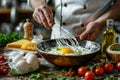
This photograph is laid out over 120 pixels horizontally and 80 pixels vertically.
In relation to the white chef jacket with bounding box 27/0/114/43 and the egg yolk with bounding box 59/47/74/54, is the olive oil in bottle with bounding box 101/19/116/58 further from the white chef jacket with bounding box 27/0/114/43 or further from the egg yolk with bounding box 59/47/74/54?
the white chef jacket with bounding box 27/0/114/43

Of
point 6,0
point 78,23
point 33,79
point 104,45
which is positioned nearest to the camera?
point 33,79

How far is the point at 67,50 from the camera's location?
1726mm

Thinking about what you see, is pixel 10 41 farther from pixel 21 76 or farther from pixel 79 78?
pixel 79 78

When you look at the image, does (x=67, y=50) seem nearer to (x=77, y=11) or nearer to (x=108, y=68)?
(x=108, y=68)

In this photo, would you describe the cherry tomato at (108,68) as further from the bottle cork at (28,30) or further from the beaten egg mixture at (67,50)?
the bottle cork at (28,30)

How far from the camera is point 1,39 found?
6.89 feet

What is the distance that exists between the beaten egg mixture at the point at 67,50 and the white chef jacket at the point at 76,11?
0.37 metres

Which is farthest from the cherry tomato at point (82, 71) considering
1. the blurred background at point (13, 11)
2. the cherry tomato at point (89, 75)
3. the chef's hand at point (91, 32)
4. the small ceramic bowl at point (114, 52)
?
the blurred background at point (13, 11)

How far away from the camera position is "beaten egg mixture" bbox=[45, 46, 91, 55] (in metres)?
1.72

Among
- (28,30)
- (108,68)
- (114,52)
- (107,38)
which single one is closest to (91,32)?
(107,38)

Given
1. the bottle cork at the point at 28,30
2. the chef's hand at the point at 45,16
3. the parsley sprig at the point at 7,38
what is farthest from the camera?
the bottle cork at the point at 28,30

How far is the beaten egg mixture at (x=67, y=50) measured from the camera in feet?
5.65

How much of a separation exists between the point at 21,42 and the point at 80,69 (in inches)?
23.2

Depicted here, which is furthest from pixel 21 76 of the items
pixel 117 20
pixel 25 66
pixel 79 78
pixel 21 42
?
pixel 117 20
